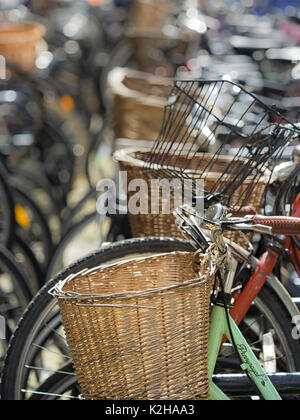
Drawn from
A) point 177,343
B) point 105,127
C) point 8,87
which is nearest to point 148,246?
point 177,343

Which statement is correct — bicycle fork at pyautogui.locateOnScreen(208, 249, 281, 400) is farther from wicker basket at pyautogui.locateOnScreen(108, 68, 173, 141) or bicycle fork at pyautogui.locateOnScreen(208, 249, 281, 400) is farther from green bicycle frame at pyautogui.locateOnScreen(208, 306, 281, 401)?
wicker basket at pyautogui.locateOnScreen(108, 68, 173, 141)

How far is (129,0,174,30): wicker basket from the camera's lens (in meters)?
7.93

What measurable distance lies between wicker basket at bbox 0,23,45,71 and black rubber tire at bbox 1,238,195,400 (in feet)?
9.22

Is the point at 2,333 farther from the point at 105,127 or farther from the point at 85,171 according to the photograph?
the point at 105,127

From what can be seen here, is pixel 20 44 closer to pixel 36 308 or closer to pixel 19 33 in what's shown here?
pixel 19 33

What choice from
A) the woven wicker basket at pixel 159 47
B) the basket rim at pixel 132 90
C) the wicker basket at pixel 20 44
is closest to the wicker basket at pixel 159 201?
the basket rim at pixel 132 90

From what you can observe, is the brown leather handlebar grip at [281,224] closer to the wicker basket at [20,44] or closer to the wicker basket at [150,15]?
the wicker basket at [20,44]

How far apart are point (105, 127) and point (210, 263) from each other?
14.4ft

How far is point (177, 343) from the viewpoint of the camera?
184 centimetres

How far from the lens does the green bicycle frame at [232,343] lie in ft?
6.77

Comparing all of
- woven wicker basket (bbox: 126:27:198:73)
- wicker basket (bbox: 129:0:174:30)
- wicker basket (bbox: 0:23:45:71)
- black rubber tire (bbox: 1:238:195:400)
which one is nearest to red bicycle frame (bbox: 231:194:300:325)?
black rubber tire (bbox: 1:238:195:400)

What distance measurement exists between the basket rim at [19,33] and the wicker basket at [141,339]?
11.3ft

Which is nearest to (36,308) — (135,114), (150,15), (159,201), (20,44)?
(159,201)

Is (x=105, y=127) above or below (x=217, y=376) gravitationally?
above
